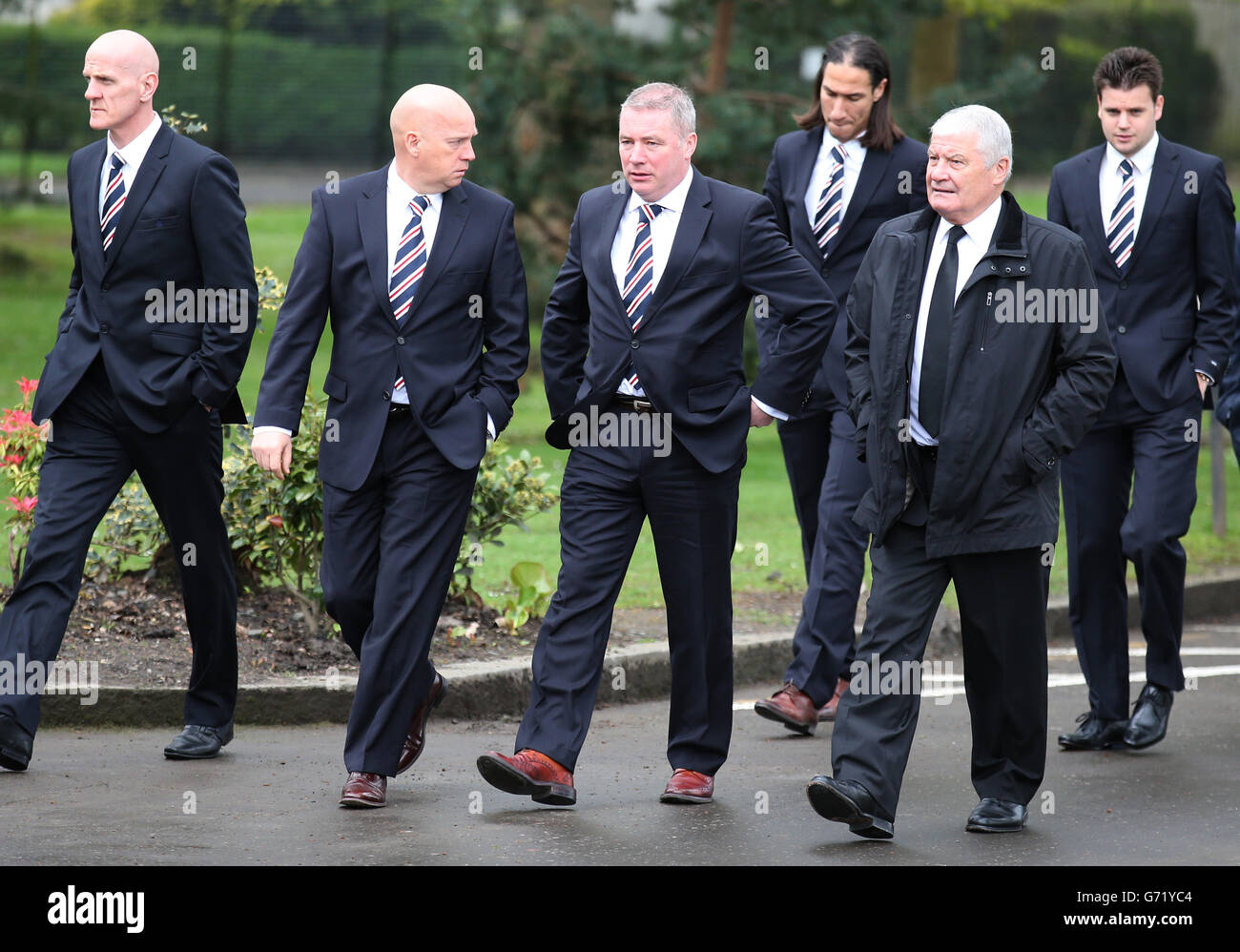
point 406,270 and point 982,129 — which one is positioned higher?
point 982,129

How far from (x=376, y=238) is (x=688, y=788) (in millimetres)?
1926

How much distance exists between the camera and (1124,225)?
21.9 feet

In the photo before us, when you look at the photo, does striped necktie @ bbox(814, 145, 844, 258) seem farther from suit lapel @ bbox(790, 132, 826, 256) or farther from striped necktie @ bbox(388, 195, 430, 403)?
striped necktie @ bbox(388, 195, 430, 403)

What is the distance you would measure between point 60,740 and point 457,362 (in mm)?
2089

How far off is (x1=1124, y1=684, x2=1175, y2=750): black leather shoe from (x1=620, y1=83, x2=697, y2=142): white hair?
8.82 ft

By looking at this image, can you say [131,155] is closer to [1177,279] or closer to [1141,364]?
[1141,364]

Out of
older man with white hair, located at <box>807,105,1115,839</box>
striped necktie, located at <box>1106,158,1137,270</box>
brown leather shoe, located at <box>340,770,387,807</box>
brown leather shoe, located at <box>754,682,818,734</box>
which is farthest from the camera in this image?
brown leather shoe, located at <box>754,682,818,734</box>

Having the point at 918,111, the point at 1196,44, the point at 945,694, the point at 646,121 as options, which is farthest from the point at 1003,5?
the point at 646,121

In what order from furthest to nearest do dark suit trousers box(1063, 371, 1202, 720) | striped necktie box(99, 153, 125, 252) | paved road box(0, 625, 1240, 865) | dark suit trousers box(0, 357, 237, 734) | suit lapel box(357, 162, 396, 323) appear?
dark suit trousers box(1063, 371, 1202, 720), striped necktie box(99, 153, 125, 252), dark suit trousers box(0, 357, 237, 734), suit lapel box(357, 162, 396, 323), paved road box(0, 625, 1240, 865)

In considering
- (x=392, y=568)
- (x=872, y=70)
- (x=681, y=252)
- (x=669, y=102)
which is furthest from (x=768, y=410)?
(x=872, y=70)

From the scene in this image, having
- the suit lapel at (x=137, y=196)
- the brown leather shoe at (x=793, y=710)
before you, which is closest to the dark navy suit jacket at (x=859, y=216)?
the brown leather shoe at (x=793, y=710)

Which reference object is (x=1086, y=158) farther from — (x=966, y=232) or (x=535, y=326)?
(x=535, y=326)

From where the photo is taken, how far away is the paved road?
16.6ft

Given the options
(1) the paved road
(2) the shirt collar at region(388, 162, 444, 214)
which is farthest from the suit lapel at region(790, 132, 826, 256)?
(1) the paved road
